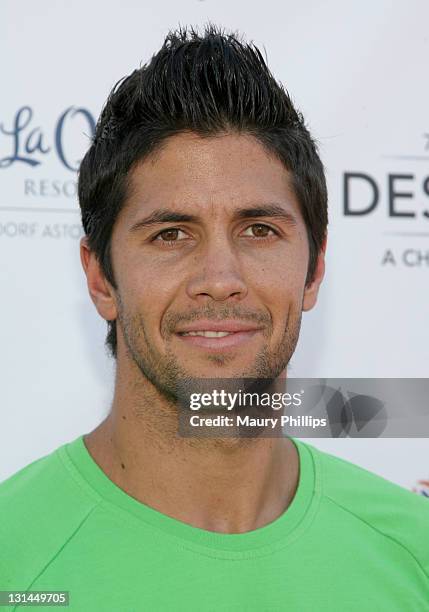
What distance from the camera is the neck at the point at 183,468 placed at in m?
1.88

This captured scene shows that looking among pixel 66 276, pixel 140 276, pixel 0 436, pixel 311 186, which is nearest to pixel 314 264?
pixel 311 186

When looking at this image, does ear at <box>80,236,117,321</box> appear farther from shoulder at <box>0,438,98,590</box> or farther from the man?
shoulder at <box>0,438,98,590</box>

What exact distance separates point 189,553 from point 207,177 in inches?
30.3

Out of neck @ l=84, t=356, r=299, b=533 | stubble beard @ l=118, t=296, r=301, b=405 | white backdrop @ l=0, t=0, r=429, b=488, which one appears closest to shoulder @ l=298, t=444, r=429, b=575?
neck @ l=84, t=356, r=299, b=533

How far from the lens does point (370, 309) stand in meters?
2.84

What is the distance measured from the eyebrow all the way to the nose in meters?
0.06

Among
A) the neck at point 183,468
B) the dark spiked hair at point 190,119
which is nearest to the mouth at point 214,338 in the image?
the neck at point 183,468

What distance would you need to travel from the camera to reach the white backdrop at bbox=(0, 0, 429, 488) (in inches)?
102

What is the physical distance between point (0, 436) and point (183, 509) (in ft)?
2.94

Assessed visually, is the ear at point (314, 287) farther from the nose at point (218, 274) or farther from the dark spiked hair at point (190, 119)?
the nose at point (218, 274)

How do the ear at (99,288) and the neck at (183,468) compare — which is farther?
the ear at (99,288)

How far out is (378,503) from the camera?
6.71 feet

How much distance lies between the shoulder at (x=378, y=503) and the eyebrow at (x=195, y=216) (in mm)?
599

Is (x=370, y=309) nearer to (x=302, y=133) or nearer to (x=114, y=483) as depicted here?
(x=302, y=133)
